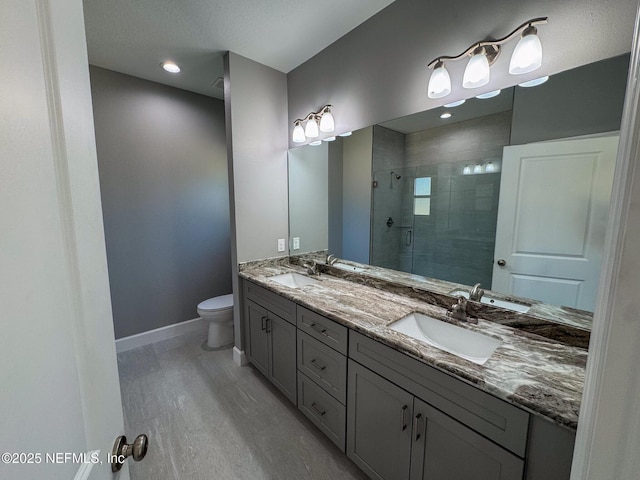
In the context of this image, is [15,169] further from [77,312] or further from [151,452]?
[151,452]

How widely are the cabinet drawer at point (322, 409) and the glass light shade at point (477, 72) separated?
5.95 ft

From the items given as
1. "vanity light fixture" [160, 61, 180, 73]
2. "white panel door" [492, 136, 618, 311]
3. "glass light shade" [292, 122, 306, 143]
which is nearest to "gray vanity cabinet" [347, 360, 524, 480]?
"white panel door" [492, 136, 618, 311]

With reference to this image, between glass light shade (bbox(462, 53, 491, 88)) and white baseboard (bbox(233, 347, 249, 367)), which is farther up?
glass light shade (bbox(462, 53, 491, 88))

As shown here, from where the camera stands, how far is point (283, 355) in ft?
6.14

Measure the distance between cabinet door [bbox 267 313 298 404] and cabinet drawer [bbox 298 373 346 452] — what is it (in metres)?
0.09

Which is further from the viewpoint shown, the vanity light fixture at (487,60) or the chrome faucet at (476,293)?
the chrome faucet at (476,293)

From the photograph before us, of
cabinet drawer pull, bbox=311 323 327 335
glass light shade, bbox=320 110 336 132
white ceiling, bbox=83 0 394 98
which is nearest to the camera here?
cabinet drawer pull, bbox=311 323 327 335

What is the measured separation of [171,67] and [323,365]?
275cm

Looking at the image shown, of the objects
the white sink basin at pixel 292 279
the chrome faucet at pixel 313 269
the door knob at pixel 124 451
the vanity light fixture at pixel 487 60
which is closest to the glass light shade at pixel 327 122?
the vanity light fixture at pixel 487 60

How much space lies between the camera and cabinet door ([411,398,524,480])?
2.82 ft

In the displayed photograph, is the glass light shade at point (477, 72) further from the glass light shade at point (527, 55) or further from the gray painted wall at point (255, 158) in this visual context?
the gray painted wall at point (255, 158)

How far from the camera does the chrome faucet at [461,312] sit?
133cm

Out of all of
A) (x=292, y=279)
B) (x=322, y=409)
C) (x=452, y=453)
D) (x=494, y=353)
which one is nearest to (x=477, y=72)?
(x=494, y=353)

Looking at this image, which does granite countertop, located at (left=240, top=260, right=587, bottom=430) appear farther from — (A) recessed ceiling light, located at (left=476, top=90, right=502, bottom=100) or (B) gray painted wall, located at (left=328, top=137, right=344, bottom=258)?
(A) recessed ceiling light, located at (left=476, top=90, right=502, bottom=100)
